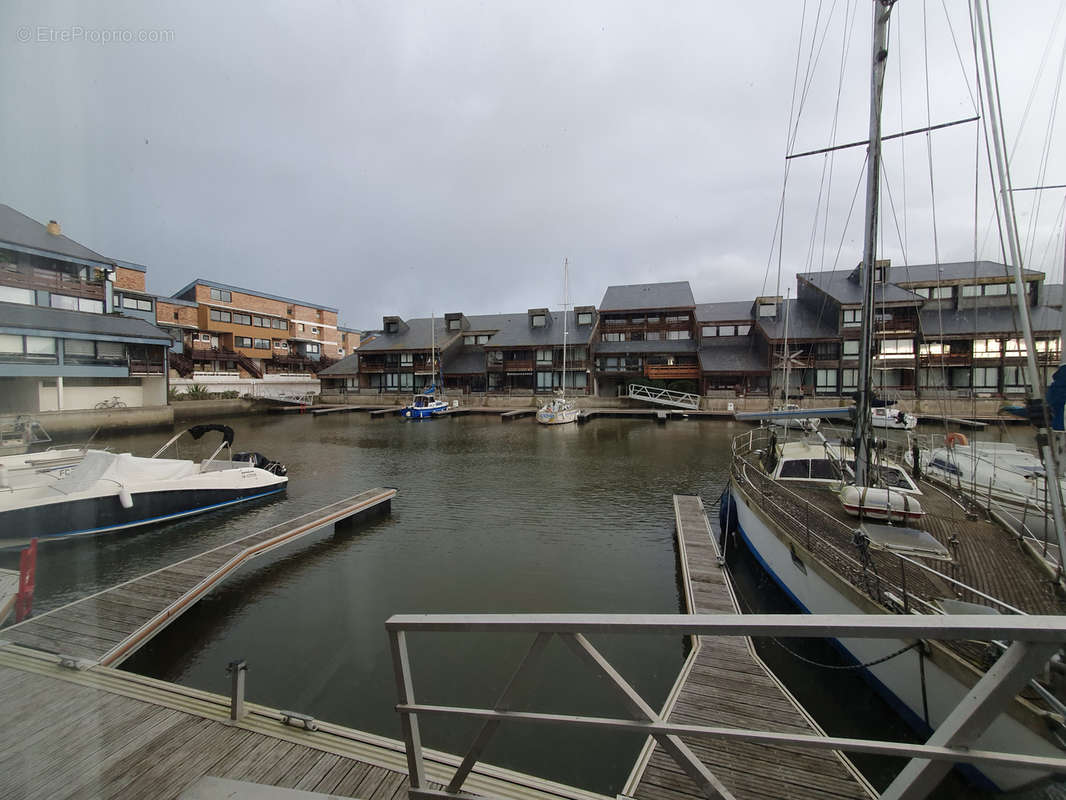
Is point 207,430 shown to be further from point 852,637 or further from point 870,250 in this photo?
point 870,250

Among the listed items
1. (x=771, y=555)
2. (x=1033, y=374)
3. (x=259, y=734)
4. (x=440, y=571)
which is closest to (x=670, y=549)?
(x=771, y=555)

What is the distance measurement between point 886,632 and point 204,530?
15.7 meters

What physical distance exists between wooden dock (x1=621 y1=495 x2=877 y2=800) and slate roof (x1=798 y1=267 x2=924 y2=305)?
4101 centimetres

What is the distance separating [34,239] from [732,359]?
46.7 meters

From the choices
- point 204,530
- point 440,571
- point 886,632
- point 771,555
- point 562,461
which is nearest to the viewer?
point 886,632

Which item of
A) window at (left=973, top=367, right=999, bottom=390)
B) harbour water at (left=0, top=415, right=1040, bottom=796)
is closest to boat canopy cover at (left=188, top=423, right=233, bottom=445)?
harbour water at (left=0, top=415, right=1040, bottom=796)

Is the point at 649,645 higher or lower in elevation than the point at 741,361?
lower

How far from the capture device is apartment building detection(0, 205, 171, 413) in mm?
3482

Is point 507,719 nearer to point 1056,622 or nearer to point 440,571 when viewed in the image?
point 1056,622

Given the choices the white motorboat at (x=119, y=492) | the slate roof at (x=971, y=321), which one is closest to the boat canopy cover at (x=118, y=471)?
the white motorboat at (x=119, y=492)

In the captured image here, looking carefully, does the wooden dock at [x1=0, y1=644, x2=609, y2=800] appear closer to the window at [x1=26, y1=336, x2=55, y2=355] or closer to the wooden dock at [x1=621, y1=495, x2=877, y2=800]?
the wooden dock at [x1=621, y1=495, x2=877, y2=800]

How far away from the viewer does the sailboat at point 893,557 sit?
4.52m

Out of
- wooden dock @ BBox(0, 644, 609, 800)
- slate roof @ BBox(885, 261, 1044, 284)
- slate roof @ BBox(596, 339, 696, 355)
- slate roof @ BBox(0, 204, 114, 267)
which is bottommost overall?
wooden dock @ BBox(0, 644, 609, 800)

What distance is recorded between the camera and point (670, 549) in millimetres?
11594
